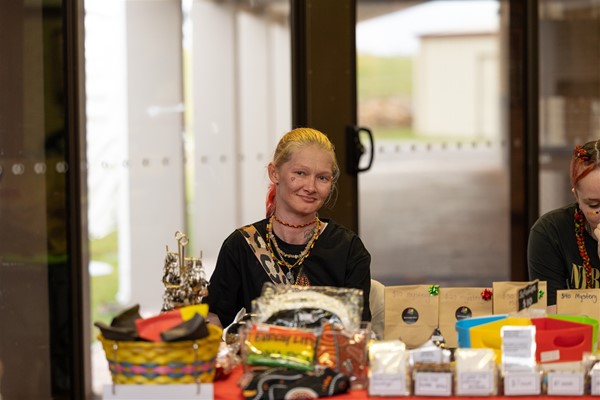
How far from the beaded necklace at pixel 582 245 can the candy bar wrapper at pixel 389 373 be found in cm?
99

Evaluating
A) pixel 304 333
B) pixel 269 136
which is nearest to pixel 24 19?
pixel 269 136

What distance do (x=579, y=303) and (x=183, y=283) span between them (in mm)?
965

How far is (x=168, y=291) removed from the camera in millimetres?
2602

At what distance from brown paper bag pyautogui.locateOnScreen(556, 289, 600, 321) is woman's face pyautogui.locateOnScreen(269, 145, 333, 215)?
73 cm

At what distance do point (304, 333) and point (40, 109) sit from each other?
2525mm

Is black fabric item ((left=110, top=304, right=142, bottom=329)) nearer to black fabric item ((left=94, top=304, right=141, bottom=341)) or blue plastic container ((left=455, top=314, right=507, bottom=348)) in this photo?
Answer: black fabric item ((left=94, top=304, right=141, bottom=341))

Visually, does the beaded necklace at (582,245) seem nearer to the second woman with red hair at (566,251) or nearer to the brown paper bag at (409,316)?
the second woman with red hair at (566,251)

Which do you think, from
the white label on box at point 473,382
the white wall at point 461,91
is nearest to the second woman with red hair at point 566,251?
the white label on box at point 473,382

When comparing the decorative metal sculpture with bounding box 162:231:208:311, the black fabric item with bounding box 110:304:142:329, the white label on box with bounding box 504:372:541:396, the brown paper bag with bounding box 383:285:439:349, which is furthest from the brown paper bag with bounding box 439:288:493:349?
the black fabric item with bounding box 110:304:142:329

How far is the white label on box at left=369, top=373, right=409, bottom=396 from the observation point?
7.36ft

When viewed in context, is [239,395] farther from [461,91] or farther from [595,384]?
[461,91]

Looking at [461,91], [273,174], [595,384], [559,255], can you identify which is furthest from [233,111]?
[461,91]

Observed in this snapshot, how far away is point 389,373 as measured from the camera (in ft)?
7.38

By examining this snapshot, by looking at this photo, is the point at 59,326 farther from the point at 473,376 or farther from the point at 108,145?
the point at 473,376
